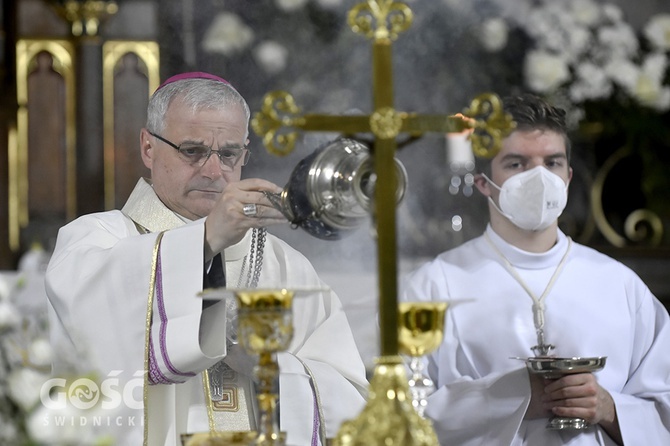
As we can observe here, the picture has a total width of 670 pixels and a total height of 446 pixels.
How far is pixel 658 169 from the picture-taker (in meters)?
6.38

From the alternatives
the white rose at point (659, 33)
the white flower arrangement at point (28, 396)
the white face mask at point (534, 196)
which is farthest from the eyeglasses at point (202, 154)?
the white rose at point (659, 33)

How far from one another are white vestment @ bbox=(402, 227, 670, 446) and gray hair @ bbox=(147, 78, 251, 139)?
2.93 ft

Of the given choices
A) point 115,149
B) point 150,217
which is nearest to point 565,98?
point 115,149

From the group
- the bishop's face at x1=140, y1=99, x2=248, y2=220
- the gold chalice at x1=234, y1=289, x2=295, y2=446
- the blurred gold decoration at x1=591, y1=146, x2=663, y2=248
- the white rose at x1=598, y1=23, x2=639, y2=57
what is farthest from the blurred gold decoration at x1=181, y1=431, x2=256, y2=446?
the blurred gold decoration at x1=591, y1=146, x2=663, y2=248

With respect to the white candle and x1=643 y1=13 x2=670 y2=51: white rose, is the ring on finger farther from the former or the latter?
x1=643 y1=13 x2=670 y2=51: white rose

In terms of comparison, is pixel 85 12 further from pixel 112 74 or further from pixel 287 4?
pixel 287 4

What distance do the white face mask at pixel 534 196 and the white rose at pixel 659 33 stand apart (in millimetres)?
2521

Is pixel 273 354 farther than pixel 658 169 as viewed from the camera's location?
No

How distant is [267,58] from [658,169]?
2230mm

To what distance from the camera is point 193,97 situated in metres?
3.59

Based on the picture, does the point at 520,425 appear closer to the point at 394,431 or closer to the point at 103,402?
the point at 103,402

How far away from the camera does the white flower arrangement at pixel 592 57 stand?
6051 millimetres

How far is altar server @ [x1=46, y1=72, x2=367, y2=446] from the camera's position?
10.2 ft

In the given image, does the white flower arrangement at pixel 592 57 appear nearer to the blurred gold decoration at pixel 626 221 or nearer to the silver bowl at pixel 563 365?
the blurred gold decoration at pixel 626 221
